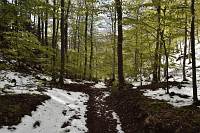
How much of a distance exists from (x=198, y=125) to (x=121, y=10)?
13.4 meters

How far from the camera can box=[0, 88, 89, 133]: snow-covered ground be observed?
41.1ft

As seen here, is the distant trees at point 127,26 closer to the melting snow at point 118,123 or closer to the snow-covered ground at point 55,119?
the snow-covered ground at point 55,119

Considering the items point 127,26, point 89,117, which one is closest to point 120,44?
point 89,117

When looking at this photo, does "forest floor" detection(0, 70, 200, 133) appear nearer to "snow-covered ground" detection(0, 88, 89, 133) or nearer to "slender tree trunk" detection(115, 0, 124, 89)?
"snow-covered ground" detection(0, 88, 89, 133)

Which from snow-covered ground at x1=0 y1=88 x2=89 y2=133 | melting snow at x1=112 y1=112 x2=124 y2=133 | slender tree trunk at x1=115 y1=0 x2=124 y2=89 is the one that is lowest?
melting snow at x1=112 y1=112 x2=124 y2=133

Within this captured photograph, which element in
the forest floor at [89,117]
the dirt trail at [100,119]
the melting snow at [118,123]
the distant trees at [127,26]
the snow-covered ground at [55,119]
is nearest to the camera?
the forest floor at [89,117]

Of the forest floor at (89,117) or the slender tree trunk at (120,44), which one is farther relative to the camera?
the slender tree trunk at (120,44)

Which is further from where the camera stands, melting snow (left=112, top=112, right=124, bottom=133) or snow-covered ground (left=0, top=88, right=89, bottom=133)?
melting snow (left=112, top=112, right=124, bottom=133)

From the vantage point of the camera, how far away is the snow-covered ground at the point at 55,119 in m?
12.5

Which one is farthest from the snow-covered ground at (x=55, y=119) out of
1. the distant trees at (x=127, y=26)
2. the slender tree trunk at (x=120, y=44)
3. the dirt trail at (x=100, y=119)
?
the slender tree trunk at (x=120, y=44)

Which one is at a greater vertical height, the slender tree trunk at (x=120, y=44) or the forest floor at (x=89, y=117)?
the slender tree trunk at (x=120, y=44)

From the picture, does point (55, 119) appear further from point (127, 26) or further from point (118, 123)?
point (127, 26)

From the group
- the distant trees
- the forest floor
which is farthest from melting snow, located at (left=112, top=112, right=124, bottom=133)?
the distant trees

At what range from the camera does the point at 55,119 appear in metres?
14.5
